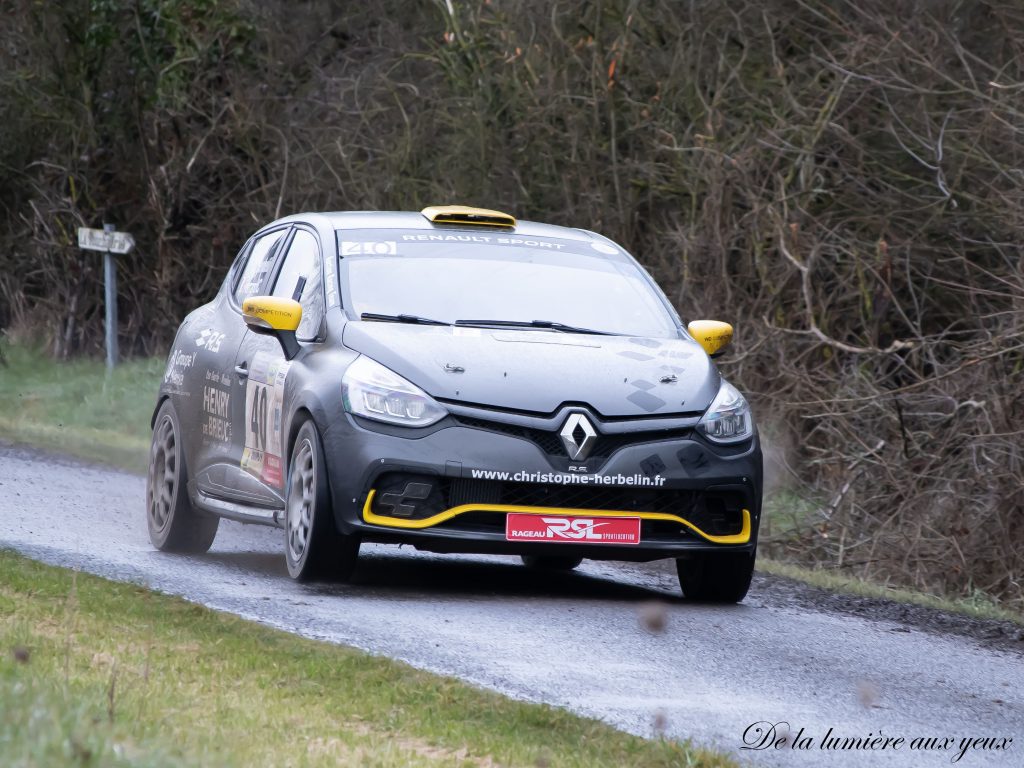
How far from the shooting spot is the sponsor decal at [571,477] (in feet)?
27.5

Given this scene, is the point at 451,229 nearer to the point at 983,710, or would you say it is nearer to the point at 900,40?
the point at 983,710

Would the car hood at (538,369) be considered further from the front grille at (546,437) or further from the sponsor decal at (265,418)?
the sponsor decal at (265,418)

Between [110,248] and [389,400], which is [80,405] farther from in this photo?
[389,400]

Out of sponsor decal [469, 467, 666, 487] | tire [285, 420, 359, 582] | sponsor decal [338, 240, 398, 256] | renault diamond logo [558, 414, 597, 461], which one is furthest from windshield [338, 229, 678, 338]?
sponsor decal [469, 467, 666, 487]

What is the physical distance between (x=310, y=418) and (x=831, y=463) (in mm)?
6844

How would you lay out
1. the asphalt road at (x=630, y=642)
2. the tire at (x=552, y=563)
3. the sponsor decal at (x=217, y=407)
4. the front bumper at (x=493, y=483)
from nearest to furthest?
the asphalt road at (x=630, y=642) → the front bumper at (x=493, y=483) → the sponsor decal at (x=217, y=407) → the tire at (x=552, y=563)

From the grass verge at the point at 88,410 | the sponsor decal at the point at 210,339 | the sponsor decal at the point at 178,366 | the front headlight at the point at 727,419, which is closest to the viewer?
the front headlight at the point at 727,419

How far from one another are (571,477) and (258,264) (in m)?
3.07

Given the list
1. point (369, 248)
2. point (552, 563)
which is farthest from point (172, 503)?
point (552, 563)

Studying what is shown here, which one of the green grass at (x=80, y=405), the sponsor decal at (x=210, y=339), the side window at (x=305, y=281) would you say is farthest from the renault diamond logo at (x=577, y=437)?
the green grass at (x=80, y=405)

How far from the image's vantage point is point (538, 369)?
28.1ft

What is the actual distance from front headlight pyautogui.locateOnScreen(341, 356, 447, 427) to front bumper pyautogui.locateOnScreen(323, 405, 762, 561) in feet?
0.16

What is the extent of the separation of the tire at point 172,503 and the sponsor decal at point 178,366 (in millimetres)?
137

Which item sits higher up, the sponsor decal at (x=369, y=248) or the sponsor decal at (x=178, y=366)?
the sponsor decal at (x=369, y=248)
